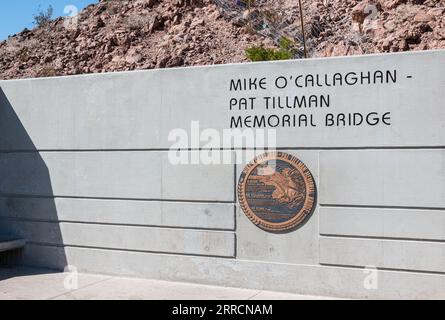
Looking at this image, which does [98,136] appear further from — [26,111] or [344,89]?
[344,89]

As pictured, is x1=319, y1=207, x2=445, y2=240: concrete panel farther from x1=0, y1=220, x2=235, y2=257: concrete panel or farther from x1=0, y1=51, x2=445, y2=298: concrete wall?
x1=0, y1=220, x2=235, y2=257: concrete panel

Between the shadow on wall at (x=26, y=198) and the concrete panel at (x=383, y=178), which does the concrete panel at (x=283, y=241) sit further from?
the shadow on wall at (x=26, y=198)

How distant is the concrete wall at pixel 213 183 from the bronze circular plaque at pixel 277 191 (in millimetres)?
116

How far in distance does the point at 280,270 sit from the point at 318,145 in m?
1.67

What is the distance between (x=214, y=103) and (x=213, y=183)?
1.08m

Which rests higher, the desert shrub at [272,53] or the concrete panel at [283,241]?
the desert shrub at [272,53]

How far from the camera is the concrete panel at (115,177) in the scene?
25.8 ft

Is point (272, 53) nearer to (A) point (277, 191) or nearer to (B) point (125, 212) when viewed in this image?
(B) point (125, 212)

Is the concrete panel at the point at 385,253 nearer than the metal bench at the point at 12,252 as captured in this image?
Yes

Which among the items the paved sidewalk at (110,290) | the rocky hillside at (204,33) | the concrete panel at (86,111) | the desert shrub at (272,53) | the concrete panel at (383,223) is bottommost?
the paved sidewalk at (110,290)

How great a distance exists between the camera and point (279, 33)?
1812 cm

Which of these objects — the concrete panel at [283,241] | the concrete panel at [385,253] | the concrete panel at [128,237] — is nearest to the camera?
the concrete panel at [385,253]

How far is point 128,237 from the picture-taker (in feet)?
27.4

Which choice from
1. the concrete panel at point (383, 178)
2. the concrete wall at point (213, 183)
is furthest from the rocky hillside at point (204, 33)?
the concrete panel at point (383, 178)
